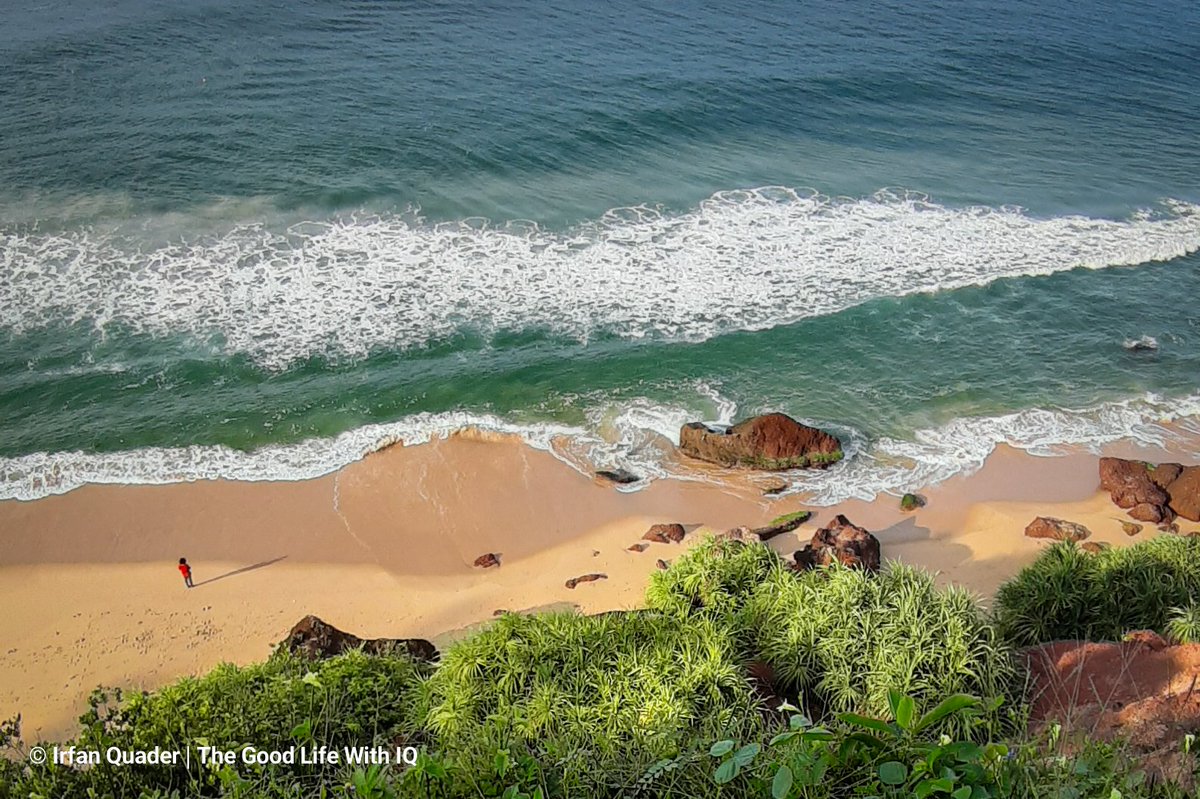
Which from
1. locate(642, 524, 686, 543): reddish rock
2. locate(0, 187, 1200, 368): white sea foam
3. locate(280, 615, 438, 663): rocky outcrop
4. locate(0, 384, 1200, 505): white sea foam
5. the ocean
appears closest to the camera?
locate(280, 615, 438, 663): rocky outcrop

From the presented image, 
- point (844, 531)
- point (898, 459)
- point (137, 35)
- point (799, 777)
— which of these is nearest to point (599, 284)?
point (898, 459)

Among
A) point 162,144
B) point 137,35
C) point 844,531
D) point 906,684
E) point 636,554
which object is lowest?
point 636,554

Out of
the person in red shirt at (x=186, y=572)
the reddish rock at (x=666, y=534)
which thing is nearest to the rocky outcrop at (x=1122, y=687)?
the reddish rock at (x=666, y=534)

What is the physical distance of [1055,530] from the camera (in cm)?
1797

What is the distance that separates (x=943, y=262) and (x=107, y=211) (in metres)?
26.1

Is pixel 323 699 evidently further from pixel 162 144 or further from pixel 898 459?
pixel 162 144

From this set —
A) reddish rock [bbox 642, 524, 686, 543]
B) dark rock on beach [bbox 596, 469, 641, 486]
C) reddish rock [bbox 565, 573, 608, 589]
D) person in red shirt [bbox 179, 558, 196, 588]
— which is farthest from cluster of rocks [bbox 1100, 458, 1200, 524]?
person in red shirt [bbox 179, 558, 196, 588]

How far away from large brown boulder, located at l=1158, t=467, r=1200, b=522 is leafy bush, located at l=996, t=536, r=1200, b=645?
518 centimetres

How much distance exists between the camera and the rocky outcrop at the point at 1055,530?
58.6 feet

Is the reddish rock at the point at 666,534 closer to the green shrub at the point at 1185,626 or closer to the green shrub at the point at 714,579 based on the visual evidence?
the green shrub at the point at 714,579

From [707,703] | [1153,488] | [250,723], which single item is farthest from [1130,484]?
[250,723]

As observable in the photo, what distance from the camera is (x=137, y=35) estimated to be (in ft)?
128

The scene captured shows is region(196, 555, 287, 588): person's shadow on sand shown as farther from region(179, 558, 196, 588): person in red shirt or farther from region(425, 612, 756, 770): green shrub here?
region(425, 612, 756, 770): green shrub

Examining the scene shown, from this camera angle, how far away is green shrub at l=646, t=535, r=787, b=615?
12.1 meters
